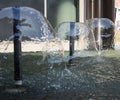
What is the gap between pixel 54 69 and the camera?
8.80m

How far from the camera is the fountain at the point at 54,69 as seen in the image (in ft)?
22.9

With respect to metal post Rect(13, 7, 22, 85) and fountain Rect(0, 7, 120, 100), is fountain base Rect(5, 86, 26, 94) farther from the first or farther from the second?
metal post Rect(13, 7, 22, 85)

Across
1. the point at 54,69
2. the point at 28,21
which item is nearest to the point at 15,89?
the point at 28,21

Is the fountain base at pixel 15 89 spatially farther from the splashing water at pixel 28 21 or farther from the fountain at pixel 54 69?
the splashing water at pixel 28 21

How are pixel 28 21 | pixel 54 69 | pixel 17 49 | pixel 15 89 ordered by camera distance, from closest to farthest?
pixel 15 89, pixel 17 49, pixel 28 21, pixel 54 69

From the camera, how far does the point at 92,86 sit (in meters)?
7.56

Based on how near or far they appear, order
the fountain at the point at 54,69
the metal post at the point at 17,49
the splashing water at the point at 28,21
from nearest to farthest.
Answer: the fountain at the point at 54,69 → the metal post at the point at 17,49 → the splashing water at the point at 28,21

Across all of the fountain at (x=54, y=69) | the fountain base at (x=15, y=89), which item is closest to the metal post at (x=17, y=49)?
the fountain at (x=54, y=69)

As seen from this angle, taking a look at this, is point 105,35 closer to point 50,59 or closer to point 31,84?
point 50,59

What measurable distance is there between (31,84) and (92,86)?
0.95 metres

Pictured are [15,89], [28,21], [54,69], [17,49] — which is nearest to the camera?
[15,89]

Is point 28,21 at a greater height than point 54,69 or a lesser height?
greater

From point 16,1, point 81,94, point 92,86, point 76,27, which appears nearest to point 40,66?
point 76,27

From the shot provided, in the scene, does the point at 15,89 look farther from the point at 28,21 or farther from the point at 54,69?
the point at 54,69
